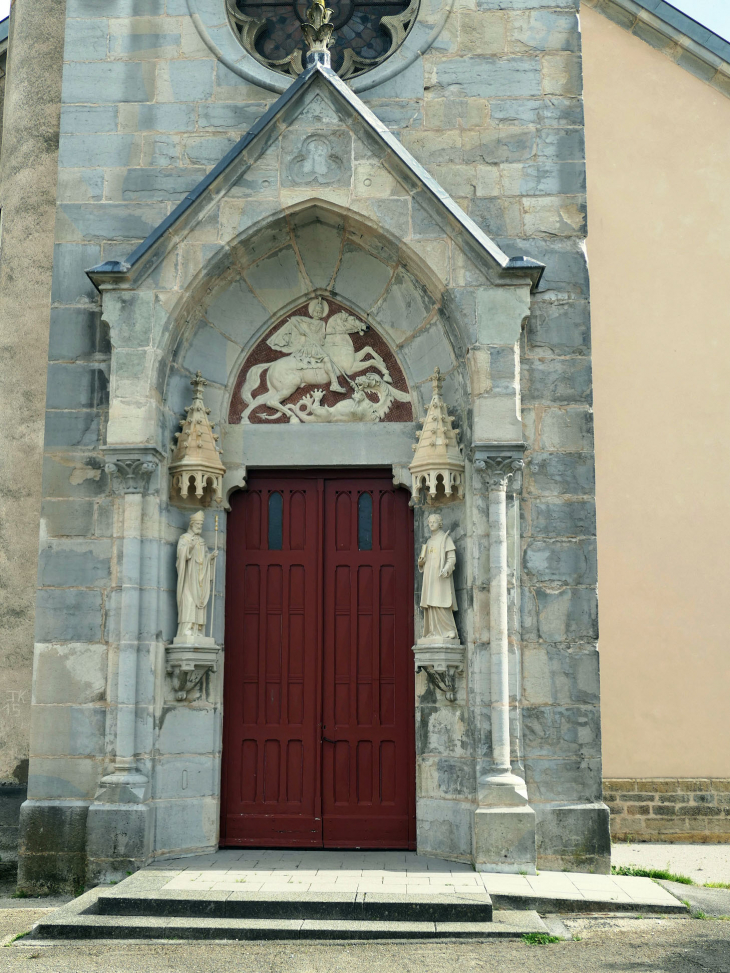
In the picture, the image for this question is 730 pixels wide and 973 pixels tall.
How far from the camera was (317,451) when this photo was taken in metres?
8.87

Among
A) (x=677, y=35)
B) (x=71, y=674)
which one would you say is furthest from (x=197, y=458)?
(x=677, y=35)

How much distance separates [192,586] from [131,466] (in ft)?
3.40

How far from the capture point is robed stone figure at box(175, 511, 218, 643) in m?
8.29

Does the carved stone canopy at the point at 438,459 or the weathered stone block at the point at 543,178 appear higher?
the weathered stone block at the point at 543,178

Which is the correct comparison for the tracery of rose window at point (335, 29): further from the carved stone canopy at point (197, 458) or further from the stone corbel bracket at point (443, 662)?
the stone corbel bracket at point (443, 662)

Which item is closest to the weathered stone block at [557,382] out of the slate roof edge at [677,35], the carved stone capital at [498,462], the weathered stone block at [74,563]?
the carved stone capital at [498,462]

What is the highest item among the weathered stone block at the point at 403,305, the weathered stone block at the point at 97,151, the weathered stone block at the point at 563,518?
the weathered stone block at the point at 97,151

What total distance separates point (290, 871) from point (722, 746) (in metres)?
4.63

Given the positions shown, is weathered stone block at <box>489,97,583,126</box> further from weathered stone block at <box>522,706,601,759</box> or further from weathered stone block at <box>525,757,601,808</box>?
weathered stone block at <box>525,757,601,808</box>

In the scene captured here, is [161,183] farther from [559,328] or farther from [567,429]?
[567,429]

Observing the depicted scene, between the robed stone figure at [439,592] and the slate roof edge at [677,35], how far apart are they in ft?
19.9

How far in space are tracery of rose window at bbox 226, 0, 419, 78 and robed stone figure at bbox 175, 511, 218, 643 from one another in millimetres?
4231

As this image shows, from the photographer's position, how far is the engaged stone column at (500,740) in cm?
759

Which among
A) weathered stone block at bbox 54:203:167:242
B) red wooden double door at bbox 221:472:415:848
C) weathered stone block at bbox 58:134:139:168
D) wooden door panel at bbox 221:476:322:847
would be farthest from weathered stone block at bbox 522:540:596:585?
weathered stone block at bbox 58:134:139:168
